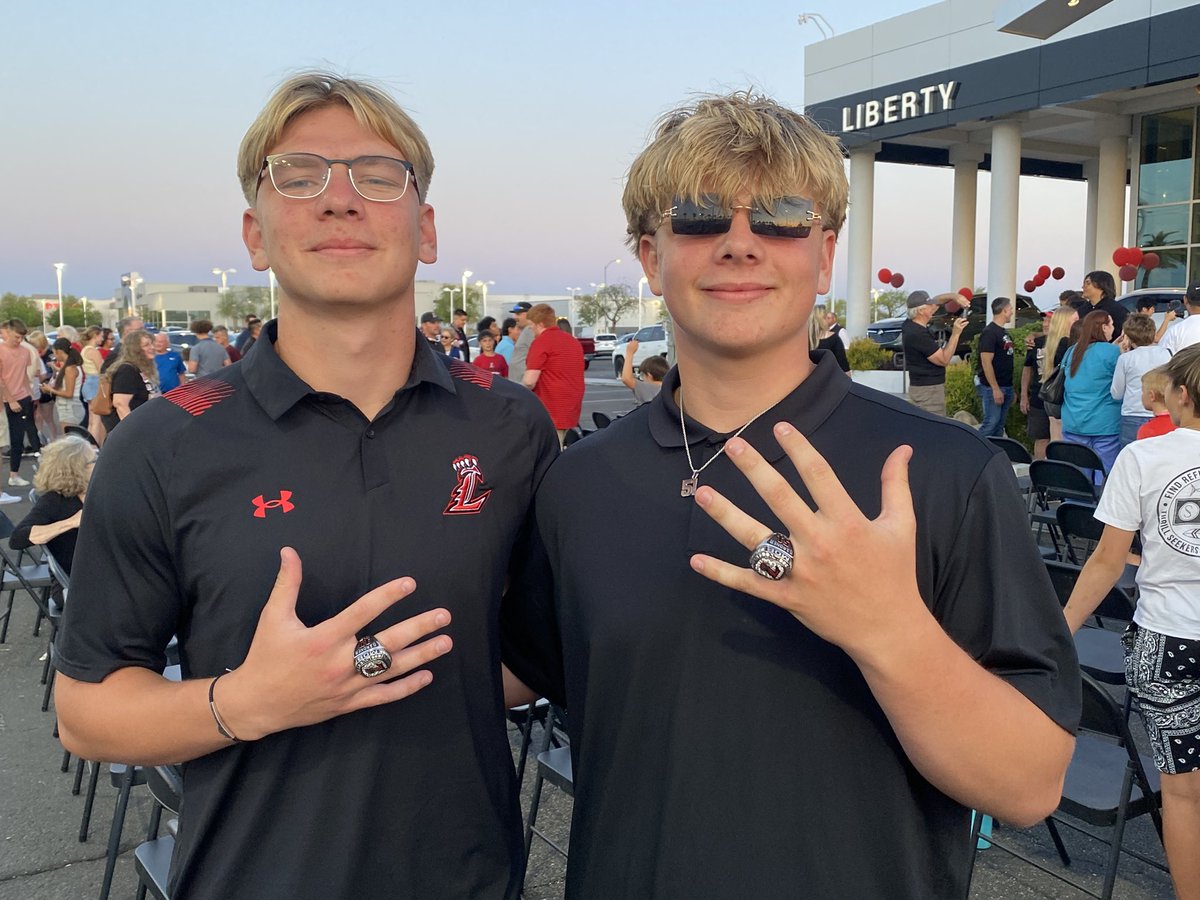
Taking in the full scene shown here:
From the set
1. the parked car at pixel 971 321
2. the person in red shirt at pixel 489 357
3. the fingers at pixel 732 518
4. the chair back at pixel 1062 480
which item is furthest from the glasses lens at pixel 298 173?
the parked car at pixel 971 321

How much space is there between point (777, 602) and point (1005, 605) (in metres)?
0.37

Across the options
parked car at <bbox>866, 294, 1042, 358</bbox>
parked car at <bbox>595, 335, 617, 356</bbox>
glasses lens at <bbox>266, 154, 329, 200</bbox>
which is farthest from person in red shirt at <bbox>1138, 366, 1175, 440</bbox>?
parked car at <bbox>595, 335, 617, 356</bbox>

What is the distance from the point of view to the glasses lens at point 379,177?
171 cm

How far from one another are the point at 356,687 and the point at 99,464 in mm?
643

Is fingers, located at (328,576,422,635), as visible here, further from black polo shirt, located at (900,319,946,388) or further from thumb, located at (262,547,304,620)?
black polo shirt, located at (900,319,946,388)

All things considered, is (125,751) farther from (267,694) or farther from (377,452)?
(377,452)

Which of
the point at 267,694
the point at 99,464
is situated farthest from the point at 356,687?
the point at 99,464

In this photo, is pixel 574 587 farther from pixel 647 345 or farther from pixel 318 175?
pixel 647 345

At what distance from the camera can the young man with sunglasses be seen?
1152mm

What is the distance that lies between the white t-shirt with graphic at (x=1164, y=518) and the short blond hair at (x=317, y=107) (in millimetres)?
2549

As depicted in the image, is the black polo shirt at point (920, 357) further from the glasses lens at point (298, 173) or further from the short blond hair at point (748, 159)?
the glasses lens at point (298, 173)

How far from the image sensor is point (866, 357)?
16516 mm

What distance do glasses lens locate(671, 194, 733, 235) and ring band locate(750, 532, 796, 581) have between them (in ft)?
2.02

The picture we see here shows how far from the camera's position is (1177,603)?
287 cm
